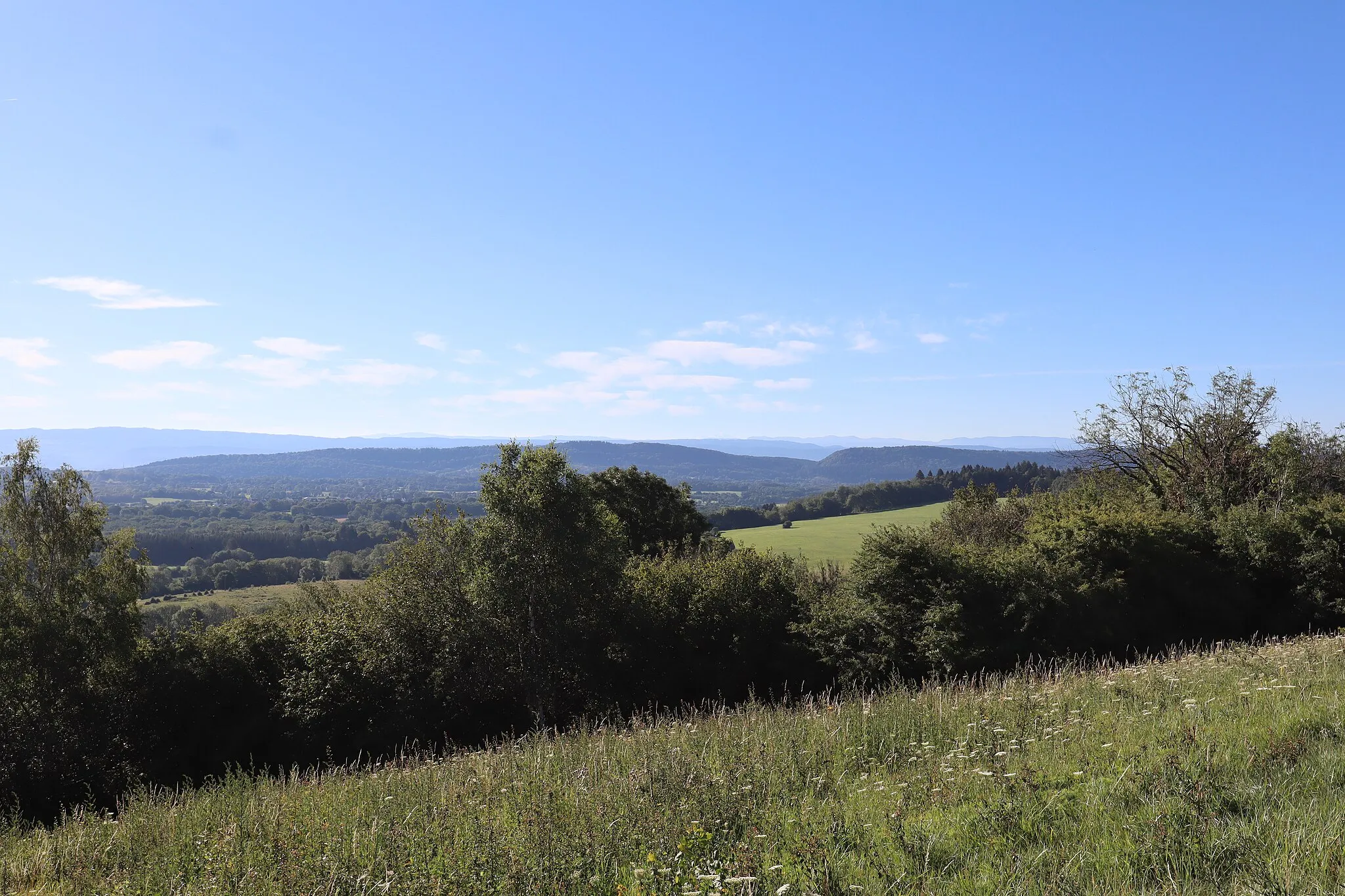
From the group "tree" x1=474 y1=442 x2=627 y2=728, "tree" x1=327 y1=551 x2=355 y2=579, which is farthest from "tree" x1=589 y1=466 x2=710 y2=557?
"tree" x1=327 y1=551 x2=355 y2=579

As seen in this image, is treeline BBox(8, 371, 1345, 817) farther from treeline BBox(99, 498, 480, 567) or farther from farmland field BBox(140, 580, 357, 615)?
treeline BBox(99, 498, 480, 567)

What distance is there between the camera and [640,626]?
2152 centimetres

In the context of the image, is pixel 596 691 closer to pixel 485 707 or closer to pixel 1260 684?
pixel 485 707

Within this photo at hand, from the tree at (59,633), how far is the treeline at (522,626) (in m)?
0.06

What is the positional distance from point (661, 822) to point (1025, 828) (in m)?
2.27

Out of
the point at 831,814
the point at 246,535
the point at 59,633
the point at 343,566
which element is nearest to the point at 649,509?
the point at 59,633

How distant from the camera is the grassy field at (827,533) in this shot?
6041 centimetres

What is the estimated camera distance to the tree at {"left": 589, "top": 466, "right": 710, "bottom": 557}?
36.7m

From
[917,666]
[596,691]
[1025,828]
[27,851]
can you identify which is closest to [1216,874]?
[1025,828]

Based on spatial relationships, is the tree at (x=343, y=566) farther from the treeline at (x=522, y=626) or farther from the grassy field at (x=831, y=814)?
the grassy field at (x=831, y=814)

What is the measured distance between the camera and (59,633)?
18156mm

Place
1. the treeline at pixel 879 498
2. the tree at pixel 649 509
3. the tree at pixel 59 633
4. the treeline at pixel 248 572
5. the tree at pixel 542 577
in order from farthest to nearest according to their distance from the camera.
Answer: the treeline at pixel 879 498 < the treeline at pixel 248 572 < the tree at pixel 649 509 < the tree at pixel 542 577 < the tree at pixel 59 633

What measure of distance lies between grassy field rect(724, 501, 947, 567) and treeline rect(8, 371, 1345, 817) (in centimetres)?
2842

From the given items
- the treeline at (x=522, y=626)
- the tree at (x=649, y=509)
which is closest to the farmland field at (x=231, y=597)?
the tree at (x=649, y=509)
